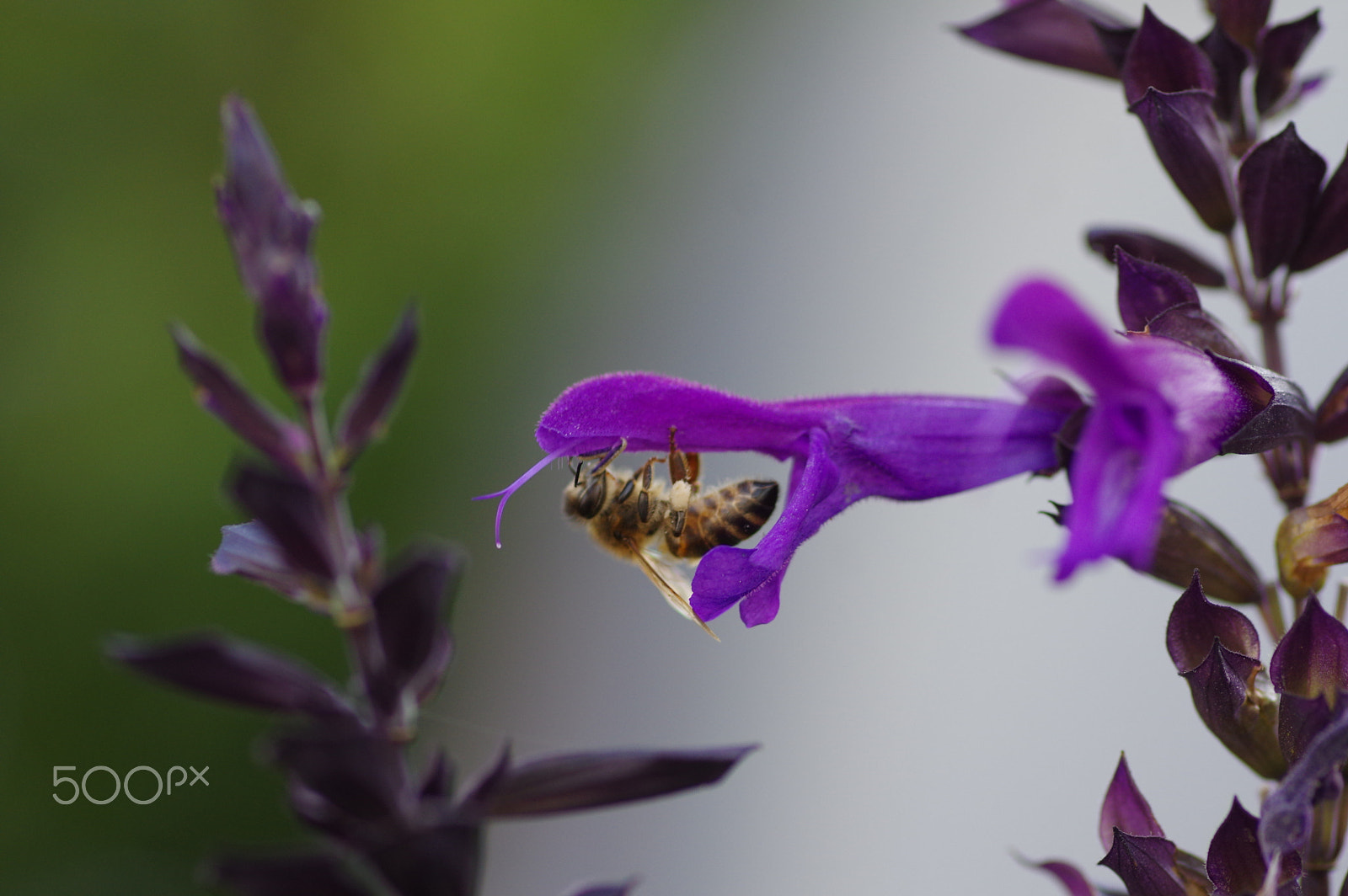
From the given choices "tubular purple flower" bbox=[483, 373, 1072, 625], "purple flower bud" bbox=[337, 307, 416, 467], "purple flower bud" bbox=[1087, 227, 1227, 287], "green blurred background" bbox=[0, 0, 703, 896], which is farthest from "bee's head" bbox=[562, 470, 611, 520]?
"green blurred background" bbox=[0, 0, 703, 896]

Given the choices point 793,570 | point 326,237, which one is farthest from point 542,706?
point 326,237

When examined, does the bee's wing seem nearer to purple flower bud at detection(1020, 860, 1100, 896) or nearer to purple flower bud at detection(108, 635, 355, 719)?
purple flower bud at detection(1020, 860, 1100, 896)

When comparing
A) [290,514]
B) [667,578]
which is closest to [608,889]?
[290,514]

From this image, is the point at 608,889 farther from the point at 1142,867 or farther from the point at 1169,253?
the point at 1169,253

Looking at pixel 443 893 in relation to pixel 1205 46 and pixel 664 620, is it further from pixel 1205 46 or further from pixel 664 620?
pixel 664 620

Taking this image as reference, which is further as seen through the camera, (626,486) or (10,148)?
(10,148)

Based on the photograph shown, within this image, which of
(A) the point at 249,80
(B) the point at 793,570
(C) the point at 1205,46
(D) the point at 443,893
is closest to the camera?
(D) the point at 443,893
